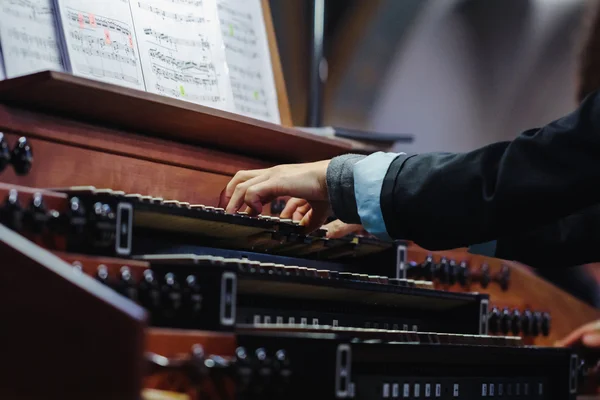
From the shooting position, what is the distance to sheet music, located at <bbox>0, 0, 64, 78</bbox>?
68.5 inches

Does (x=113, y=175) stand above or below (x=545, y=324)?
above

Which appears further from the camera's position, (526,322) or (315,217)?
(526,322)

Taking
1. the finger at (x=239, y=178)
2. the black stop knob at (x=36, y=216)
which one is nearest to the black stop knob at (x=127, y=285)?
the black stop knob at (x=36, y=216)

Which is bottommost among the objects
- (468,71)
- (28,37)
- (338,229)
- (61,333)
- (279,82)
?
(61,333)

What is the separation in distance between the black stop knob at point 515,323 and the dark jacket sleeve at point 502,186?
89 cm

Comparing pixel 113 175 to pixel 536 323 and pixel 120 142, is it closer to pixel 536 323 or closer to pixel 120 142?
pixel 120 142

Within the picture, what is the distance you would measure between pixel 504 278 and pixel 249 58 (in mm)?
961

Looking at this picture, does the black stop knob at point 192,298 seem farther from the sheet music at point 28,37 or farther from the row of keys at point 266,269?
the sheet music at point 28,37

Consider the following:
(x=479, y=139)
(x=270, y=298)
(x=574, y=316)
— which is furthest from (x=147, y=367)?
(x=479, y=139)

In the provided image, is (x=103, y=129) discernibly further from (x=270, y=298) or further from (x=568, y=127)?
(x=568, y=127)

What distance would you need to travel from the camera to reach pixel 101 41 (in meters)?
1.94

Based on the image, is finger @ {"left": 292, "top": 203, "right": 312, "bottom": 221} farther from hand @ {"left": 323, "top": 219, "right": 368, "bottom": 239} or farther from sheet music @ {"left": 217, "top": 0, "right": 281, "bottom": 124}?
sheet music @ {"left": 217, "top": 0, "right": 281, "bottom": 124}

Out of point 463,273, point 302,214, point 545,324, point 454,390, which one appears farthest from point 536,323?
point 302,214

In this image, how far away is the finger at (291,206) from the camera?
76.4 inches
